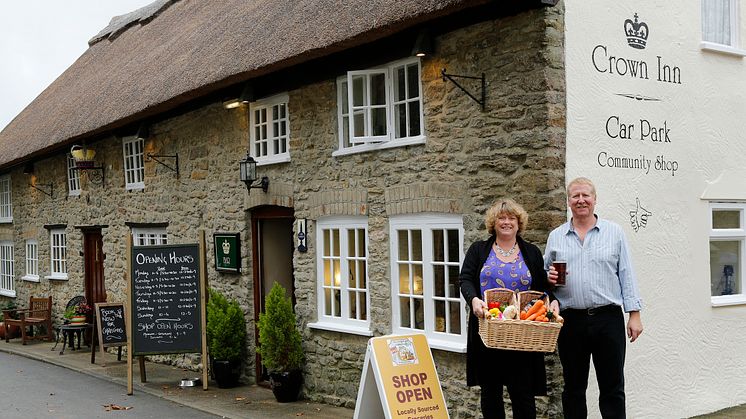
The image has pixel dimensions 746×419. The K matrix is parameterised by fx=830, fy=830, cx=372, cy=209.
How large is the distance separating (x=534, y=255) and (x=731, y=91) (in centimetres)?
391

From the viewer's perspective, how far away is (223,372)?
422 inches

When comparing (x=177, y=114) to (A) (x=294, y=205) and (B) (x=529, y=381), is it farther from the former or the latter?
(B) (x=529, y=381)

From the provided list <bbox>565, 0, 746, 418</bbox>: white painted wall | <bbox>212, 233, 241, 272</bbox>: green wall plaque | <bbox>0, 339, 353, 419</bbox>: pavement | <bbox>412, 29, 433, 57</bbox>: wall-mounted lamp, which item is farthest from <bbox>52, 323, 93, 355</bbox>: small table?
<bbox>565, 0, 746, 418</bbox>: white painted wall

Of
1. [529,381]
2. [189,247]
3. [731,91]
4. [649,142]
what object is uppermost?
[731,91]

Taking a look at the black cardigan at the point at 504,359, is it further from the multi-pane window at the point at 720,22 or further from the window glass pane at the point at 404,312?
the multi-pane window at the point at 720,22

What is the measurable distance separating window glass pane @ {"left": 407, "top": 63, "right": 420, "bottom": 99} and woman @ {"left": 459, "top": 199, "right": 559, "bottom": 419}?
262 centimetres

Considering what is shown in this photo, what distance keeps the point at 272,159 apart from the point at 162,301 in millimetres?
2295

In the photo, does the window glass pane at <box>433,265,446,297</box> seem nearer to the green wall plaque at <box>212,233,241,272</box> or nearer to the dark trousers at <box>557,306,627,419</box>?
the dark trousers at <box>557,306,627,419</box>

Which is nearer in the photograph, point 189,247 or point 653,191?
point 653,191

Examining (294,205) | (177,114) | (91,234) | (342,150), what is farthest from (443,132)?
(91,234)

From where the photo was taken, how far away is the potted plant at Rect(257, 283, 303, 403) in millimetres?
9523

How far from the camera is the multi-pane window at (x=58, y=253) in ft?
55.9

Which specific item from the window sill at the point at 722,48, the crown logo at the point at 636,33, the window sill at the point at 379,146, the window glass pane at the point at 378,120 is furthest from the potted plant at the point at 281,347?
the window sill at the point at 722,48

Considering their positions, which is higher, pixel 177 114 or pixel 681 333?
pixel 177 114
